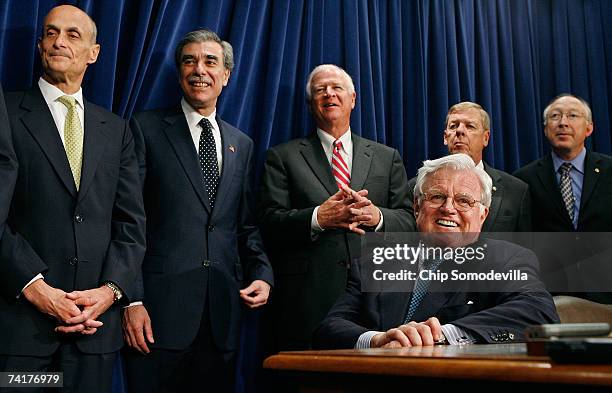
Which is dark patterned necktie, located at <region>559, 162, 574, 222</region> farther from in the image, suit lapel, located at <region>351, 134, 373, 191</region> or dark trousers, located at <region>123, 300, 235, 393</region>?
dark trousers, located at <region>123, 300, 235, 393</region>

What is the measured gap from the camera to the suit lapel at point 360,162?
3264mm

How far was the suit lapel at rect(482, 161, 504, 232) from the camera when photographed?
3502 mm

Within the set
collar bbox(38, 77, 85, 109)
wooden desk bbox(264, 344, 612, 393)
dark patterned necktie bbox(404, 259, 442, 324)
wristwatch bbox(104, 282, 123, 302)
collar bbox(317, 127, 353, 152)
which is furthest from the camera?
collar bbox(317, 127, 353, 152)

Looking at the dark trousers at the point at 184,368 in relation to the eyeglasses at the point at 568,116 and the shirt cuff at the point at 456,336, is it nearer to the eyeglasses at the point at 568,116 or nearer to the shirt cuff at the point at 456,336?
the shirt cuff at the point at 456,336

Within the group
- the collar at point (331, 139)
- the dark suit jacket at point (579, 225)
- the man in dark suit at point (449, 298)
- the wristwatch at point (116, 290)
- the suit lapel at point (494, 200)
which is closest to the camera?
the man in dark suit at point (449, 298)

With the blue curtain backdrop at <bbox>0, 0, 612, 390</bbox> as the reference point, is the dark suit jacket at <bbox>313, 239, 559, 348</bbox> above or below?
below

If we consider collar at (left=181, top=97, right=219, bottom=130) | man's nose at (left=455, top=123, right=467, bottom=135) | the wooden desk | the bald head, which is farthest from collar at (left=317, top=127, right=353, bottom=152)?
the wooden desk

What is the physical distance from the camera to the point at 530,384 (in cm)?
103

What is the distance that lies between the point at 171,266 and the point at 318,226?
0.60m

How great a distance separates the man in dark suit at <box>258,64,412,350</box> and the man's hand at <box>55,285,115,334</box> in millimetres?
865

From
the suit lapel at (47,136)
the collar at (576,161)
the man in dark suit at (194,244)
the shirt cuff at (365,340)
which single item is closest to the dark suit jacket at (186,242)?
the man in dark suit at (194,244)

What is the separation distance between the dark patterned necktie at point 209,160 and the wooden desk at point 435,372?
1698 millimetres

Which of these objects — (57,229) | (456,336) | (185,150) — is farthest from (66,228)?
(456,336)

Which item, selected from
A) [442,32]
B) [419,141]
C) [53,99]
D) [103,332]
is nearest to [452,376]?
[103,332]
